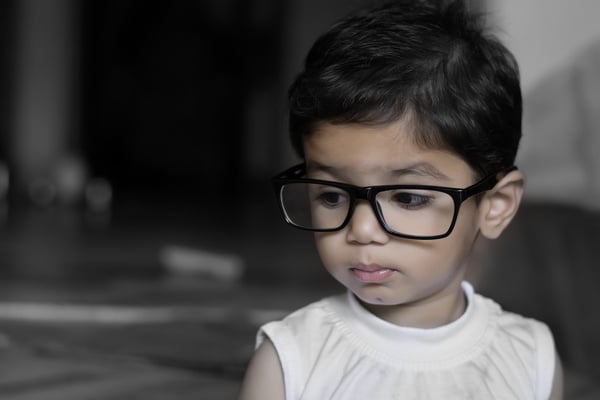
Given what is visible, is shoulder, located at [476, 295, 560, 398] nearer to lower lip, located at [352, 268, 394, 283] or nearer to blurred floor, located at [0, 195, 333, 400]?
lower lip, located at [352, 268, 394, 283]

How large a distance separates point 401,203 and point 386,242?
0.17ft

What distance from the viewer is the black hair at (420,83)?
1061 mm

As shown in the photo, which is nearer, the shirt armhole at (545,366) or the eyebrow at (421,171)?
the eyebrow at (421,171)

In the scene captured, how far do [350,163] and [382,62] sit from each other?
133 mm

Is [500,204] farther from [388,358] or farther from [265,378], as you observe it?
[265,378]

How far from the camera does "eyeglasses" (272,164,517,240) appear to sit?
1.04m

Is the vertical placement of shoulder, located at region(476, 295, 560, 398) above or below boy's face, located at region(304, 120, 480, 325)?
below

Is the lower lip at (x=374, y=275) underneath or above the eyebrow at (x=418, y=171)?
underneath

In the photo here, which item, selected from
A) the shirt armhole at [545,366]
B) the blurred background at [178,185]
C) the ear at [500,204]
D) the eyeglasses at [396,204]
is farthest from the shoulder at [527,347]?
the blurred background at [178,185]

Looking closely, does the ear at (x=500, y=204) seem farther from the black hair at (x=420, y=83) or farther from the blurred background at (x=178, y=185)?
the blurred background at (x=178, y=185)

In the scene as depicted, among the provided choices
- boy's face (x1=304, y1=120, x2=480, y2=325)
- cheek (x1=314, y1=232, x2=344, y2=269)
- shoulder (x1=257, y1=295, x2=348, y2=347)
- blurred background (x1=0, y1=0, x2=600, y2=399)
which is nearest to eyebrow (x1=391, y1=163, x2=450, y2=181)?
boy's face (x1=304, y1=120, x2=480, y2=325)

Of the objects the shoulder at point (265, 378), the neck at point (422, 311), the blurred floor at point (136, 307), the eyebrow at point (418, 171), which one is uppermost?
the eyebrow at point (418, 171)

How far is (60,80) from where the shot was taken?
24.4 feet

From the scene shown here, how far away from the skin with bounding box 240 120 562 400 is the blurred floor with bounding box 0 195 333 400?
18.3 inches
